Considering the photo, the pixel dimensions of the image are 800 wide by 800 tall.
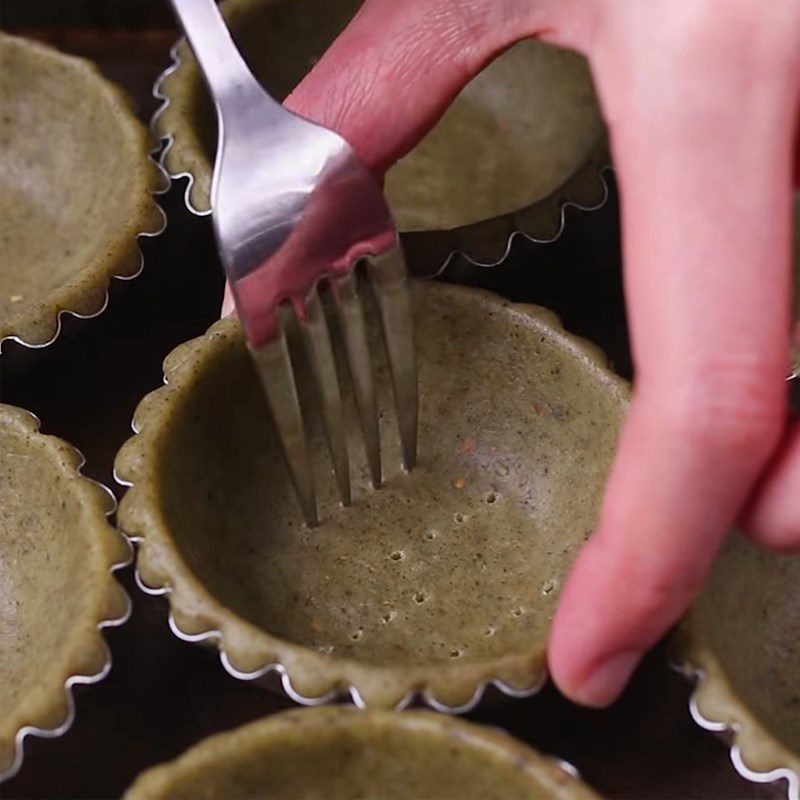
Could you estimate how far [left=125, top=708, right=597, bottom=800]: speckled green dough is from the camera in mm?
715

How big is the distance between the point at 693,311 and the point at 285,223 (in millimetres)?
301

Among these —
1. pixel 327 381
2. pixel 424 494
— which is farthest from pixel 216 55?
pixel 424 494

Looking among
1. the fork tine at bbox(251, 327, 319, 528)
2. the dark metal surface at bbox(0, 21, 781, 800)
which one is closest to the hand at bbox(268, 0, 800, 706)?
the dark metal surface at bbox(0, 21, 781, 800)

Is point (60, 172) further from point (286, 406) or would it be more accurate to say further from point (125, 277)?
point (286, 406)

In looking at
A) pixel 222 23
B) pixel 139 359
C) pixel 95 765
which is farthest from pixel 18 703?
pixel 222 23

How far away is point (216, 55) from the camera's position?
90 centimetres

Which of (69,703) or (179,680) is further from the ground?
(69,703)

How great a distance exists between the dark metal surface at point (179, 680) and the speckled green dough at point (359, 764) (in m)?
0.09

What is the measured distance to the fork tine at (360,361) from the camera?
888mm

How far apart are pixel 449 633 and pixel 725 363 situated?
0.36 meters

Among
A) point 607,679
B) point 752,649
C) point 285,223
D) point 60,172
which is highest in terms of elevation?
point 285,223

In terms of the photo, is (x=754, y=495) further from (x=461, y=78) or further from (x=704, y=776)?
(x=461, y=78)

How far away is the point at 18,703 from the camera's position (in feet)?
2.70


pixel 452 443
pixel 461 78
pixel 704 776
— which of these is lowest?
pixel 704 776
